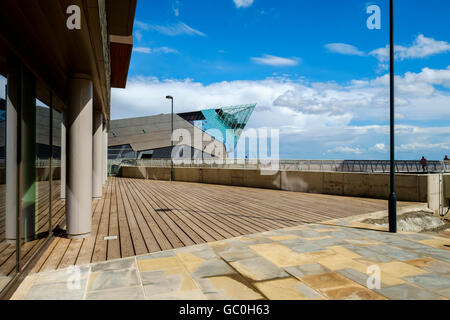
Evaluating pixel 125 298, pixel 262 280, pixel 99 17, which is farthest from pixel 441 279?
pixel 99 17

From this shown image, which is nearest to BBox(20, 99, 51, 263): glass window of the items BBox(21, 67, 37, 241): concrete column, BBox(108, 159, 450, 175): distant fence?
BBox(21, 67, 37, 241): concrete column

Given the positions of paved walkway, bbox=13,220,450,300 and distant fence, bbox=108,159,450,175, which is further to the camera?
distant fence, bbox=108,159,450,175

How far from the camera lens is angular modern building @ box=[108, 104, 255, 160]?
168 ft

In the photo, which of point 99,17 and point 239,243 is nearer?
point 99,17

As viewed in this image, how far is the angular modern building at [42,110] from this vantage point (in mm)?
3775

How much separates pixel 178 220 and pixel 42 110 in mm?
4462

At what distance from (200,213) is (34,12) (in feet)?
22.8

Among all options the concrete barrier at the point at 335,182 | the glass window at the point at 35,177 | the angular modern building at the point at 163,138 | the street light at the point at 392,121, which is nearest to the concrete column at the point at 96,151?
the glass window at the point at 35,177

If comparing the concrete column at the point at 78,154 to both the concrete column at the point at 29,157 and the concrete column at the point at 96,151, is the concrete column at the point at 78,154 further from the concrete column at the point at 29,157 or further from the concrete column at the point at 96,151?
the concrete column at the point at 96,151

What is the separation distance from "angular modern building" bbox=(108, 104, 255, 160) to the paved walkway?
1871 inches

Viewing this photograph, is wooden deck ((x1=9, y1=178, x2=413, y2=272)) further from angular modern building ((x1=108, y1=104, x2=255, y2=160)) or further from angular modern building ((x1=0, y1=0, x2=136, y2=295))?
angular modern building ((x1=108, y1=104, x2=255, y2=160))

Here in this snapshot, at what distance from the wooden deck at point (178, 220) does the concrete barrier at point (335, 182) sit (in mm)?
857

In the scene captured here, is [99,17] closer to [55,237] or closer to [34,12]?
[34,12]
